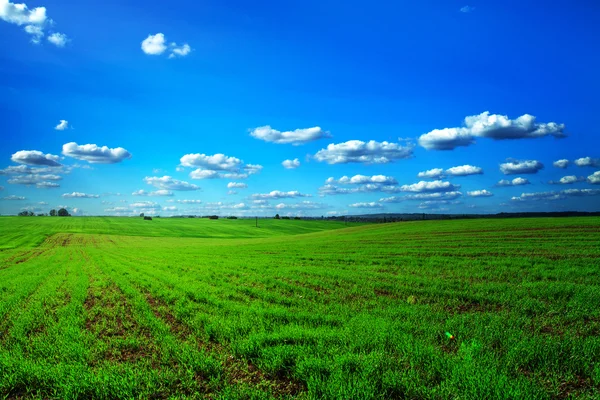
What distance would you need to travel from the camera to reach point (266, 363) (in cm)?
616

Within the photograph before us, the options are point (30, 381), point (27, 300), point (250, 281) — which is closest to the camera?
point (30, 381)

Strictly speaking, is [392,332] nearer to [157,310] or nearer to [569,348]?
[569,348]

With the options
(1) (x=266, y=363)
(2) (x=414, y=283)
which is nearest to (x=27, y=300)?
(1) (x=266, y=363)

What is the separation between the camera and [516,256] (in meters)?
21.1

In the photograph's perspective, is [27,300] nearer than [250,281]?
Yes

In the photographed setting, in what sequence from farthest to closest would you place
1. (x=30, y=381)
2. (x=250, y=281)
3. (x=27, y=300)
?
(x=250, y=281) < (x=27, y=300) < (x=30, y=381)

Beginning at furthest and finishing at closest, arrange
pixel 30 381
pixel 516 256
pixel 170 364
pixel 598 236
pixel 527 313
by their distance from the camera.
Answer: pixel 598 236
pixel 516 256
pixel 527 313
pixel 170 364
pixel 30 381

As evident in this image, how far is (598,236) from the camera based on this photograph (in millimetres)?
27625

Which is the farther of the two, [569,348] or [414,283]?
[414,283]

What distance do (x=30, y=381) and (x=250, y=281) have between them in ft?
33.6

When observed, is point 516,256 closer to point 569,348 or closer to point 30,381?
point 569,348

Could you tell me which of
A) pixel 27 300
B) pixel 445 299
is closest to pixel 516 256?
pixel 445 299

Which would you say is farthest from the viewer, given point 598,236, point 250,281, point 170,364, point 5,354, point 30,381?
point 598,236

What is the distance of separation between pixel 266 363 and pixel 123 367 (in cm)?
273
